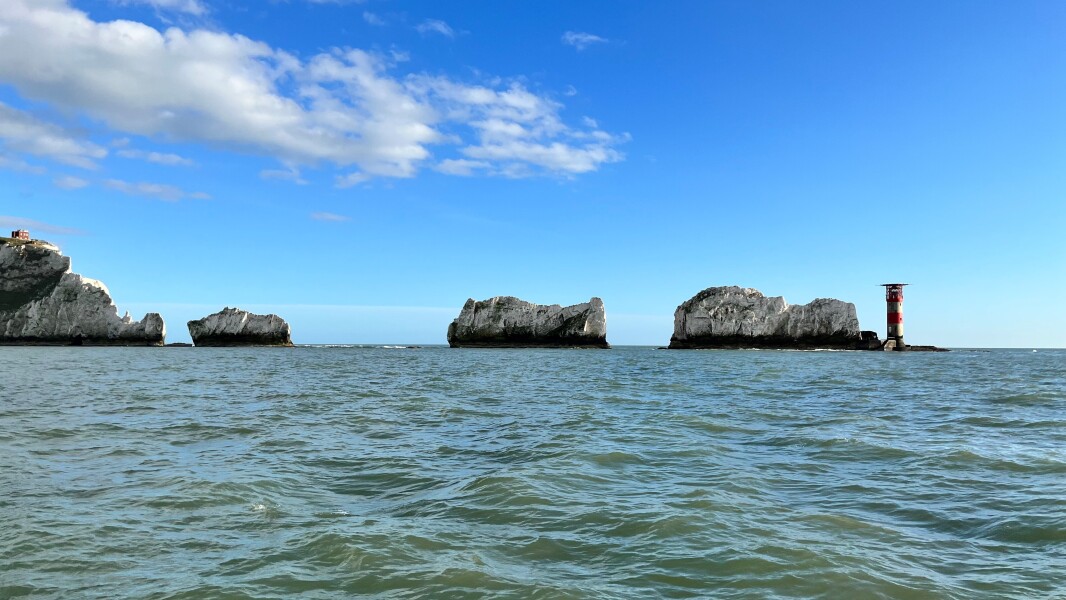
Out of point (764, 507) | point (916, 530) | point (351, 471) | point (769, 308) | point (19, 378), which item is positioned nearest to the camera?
point (916, 530)

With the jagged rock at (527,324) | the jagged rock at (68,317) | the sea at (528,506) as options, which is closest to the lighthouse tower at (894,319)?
the jagged rock at (527,324)

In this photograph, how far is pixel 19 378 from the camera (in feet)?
97.5

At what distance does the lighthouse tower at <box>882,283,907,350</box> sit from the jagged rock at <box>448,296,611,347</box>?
44.3 meters

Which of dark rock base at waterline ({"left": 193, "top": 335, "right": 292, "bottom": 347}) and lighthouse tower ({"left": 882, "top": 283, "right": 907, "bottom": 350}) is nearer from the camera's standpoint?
lighthouse tower ({"left": 882, "top": 283, "right": 907, "bottom": 350})

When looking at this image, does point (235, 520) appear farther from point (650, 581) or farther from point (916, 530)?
point (916, 530)

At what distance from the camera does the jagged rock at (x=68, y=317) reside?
110562mm

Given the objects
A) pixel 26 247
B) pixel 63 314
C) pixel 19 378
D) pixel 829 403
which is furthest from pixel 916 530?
pixel 26 247

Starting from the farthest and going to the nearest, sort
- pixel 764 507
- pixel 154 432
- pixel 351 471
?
pixel 154 432 < pixel 351 471 < pixel 764 507

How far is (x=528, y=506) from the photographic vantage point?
767 cm

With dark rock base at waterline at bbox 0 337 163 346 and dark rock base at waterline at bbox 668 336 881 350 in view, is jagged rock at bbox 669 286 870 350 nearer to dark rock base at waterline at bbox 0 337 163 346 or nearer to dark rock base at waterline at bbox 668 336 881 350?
dark rock base at waterline at bbox 668 336 881 350

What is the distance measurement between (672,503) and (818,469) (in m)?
3.73

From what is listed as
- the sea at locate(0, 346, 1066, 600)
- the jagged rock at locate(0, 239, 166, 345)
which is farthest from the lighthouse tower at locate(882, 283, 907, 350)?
the jagged rock at locate(0, 239, 166, 345)

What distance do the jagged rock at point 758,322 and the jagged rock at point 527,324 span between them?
16.1m

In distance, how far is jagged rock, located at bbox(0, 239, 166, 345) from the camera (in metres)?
111
